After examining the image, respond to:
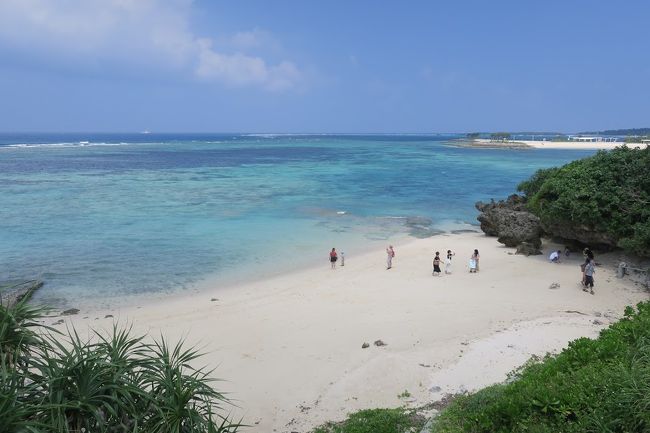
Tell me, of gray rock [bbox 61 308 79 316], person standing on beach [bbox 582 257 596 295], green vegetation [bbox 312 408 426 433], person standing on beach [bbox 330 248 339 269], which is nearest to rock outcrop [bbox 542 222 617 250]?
person standing on beach [bbox 582 257 596 295]

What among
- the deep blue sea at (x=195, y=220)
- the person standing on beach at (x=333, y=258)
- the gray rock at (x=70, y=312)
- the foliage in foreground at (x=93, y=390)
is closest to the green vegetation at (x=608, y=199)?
the deep blue sea at (x=195, y=220)

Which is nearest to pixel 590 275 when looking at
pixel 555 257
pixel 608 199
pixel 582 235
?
pixel 555 257

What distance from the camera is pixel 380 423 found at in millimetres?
7691

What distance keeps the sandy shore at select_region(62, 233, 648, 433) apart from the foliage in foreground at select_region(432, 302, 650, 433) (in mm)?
2706

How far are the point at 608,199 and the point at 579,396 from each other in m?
A: 15.4

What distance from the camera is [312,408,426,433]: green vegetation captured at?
7528 mm

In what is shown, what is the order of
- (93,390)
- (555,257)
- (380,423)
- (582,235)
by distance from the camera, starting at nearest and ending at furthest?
(93,390) < (380,423) < (555,257) < (582,235)

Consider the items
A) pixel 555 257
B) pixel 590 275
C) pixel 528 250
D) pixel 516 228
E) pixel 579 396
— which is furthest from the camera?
pixel 516 228

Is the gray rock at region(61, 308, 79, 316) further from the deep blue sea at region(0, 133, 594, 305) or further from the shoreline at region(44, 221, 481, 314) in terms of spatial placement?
the deep blue sea at region(0, 133, 594, 305)

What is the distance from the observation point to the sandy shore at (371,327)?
1005 centimetres

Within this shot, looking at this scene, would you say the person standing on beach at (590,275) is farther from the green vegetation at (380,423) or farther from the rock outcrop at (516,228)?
the green vegetation at (380,423)

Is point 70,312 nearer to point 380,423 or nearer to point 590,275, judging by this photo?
point 380,423

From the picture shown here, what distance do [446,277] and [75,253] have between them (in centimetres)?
1690

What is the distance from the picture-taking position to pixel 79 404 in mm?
4809
